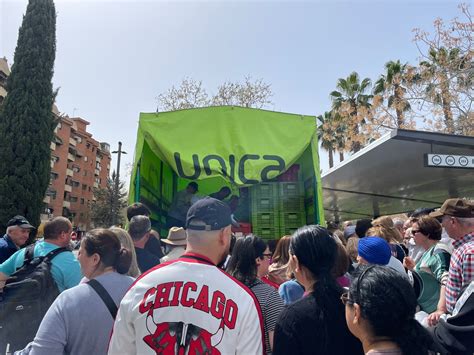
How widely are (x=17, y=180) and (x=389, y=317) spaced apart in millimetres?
18472

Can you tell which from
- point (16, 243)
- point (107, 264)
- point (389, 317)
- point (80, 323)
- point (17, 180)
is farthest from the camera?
point (17, 180)

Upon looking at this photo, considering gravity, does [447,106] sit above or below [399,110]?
below

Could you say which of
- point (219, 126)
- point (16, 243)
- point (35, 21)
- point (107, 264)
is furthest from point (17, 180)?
point (107, 264)

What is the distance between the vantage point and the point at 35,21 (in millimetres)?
18656

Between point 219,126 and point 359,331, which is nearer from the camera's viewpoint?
point 359,331

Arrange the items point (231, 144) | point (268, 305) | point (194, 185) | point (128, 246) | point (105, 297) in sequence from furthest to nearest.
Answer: point (194, 185), point (231, 144), point (128, 246), point (268, 305), point (105, 297)

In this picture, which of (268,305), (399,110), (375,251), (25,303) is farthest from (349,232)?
(399,110)

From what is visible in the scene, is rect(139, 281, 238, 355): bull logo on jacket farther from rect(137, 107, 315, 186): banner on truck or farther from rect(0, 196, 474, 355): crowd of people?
rect(137, 107, 315, 186): banner on truck

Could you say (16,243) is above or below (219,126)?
below

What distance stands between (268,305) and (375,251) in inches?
45.0

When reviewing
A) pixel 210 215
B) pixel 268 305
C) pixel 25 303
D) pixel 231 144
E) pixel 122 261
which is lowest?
pixel 25 303

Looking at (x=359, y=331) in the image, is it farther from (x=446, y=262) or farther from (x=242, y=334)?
(x=446, y=262)

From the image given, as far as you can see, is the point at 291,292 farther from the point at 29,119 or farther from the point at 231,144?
the point at 29,119

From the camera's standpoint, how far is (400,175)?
10.2 m
